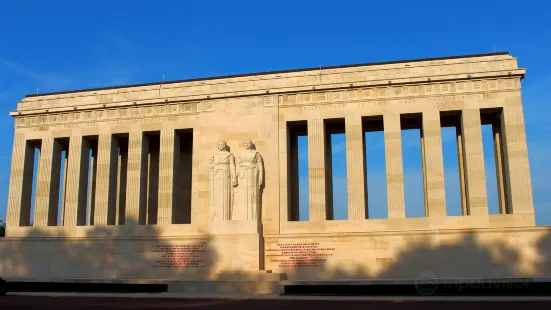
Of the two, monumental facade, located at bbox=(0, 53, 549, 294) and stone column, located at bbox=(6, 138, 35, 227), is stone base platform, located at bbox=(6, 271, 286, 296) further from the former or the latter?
stone column, located at bbox=(6, 138, 35, 227)

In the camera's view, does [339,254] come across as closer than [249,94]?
Yes

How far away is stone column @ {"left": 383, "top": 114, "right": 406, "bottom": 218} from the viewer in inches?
1232

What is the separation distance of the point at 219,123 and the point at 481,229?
54.5ft

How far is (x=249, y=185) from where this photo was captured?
107ft

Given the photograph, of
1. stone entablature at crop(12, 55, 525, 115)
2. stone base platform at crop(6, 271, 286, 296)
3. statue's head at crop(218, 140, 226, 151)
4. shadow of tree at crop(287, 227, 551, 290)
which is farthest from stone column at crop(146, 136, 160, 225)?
shadow of tree at crop(287, 227, 551, 290)

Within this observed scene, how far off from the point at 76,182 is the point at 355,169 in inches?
719

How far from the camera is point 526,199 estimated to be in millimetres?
29703

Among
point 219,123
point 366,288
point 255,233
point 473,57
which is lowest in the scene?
point 366,288

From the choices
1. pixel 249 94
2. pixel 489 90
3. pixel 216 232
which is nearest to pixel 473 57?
pixel 489 90

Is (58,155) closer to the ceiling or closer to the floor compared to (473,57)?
closer to the floor

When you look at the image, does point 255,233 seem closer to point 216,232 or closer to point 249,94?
point 216,232

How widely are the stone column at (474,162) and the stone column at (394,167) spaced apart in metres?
3.63

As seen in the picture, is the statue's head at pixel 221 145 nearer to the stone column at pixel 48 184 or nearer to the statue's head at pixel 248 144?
the statue's head at pixel 248 144

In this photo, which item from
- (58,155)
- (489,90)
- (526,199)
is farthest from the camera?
(58,155)
